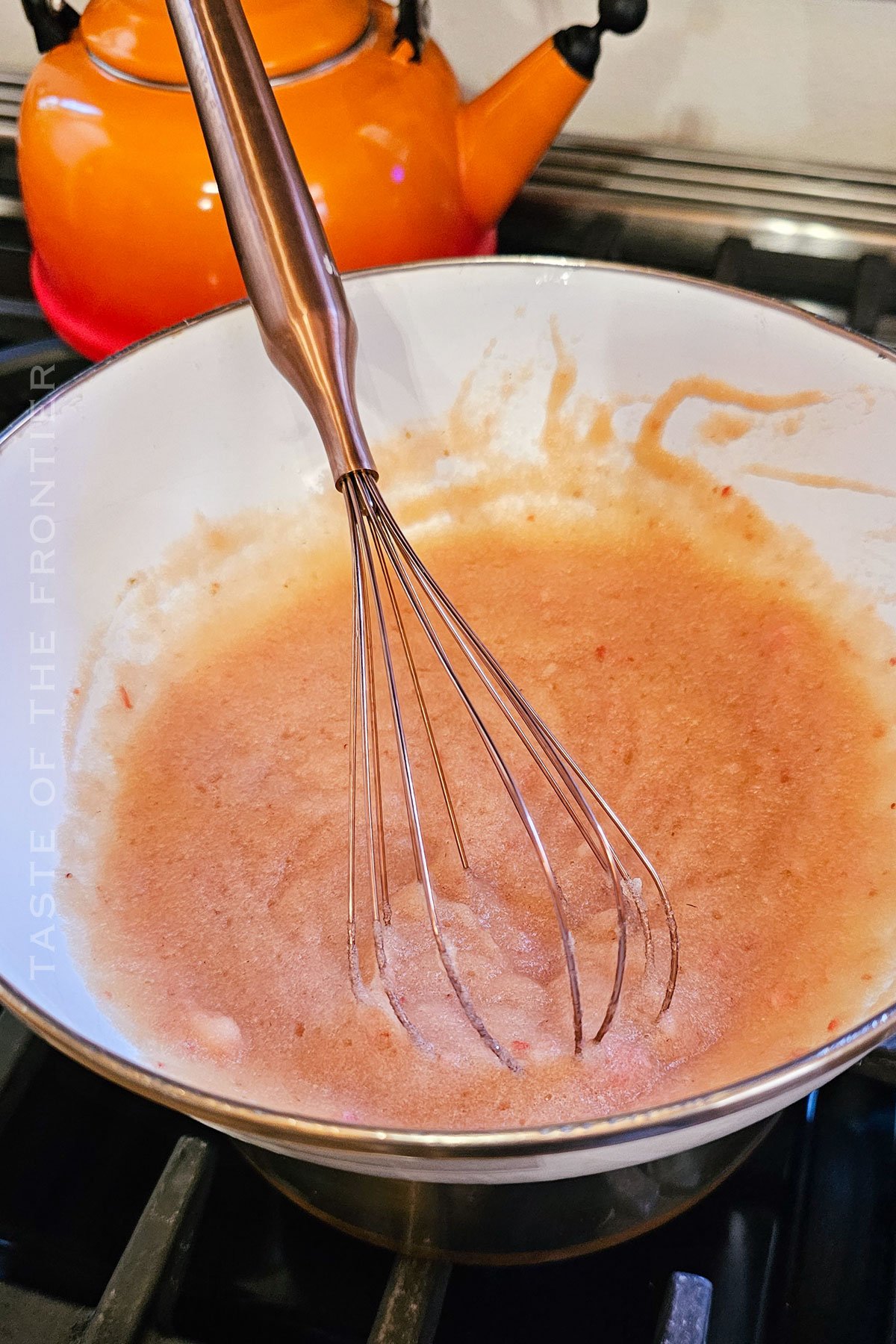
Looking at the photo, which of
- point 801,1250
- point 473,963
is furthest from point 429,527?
point 801,1250

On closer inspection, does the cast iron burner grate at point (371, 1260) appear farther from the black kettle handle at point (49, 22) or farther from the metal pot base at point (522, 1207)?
the black kettle handle at point (49, 22)

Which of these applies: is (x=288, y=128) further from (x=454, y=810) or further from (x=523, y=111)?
(x=454, y=810)

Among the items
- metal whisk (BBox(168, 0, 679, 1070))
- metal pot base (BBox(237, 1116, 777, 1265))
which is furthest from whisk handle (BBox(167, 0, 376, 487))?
metal pot base (BBox(237, 1116, 777, 1265))

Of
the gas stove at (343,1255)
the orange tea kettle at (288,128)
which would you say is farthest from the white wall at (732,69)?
the gas stove at (343,1255)

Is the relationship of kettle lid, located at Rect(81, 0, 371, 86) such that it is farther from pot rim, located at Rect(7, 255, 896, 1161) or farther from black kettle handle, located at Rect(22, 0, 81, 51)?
pot rim, located at Rect(7, 255, 896, 1161)

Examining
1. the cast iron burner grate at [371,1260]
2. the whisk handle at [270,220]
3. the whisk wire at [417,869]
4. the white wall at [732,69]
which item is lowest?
the cast iron burner grate at [371,1260]
